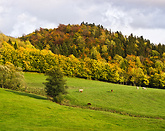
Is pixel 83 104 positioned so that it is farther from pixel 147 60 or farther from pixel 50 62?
pixel 147 60

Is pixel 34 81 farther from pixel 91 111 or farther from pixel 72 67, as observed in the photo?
pixel 91 111

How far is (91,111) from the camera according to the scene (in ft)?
133

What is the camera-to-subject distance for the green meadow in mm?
26562

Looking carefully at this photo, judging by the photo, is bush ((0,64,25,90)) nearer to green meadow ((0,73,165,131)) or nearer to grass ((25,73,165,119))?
green meadow ((0,73,165,131))

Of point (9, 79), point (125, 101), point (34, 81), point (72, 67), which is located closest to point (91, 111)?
point (125, 101)

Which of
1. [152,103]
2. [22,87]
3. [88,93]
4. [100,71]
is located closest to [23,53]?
[100,71]

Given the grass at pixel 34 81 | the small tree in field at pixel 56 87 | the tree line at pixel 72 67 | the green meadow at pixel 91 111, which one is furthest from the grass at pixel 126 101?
the tree line at pixel 72 67

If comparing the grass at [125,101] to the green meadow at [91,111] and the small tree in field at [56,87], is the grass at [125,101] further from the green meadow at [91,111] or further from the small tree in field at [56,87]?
the small tree in field at [56,87]

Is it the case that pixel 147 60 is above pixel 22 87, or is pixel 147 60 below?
above

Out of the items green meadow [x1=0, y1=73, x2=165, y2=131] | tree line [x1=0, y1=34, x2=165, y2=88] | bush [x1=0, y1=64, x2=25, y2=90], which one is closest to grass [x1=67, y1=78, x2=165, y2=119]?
green meadow [x1=0, y1=73, x2=165, y2=131]

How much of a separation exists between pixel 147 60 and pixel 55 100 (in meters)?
133

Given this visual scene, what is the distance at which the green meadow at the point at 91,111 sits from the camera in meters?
26.6

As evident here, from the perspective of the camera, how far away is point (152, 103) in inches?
2330

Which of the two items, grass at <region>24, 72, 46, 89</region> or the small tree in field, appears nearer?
the small tree in field
